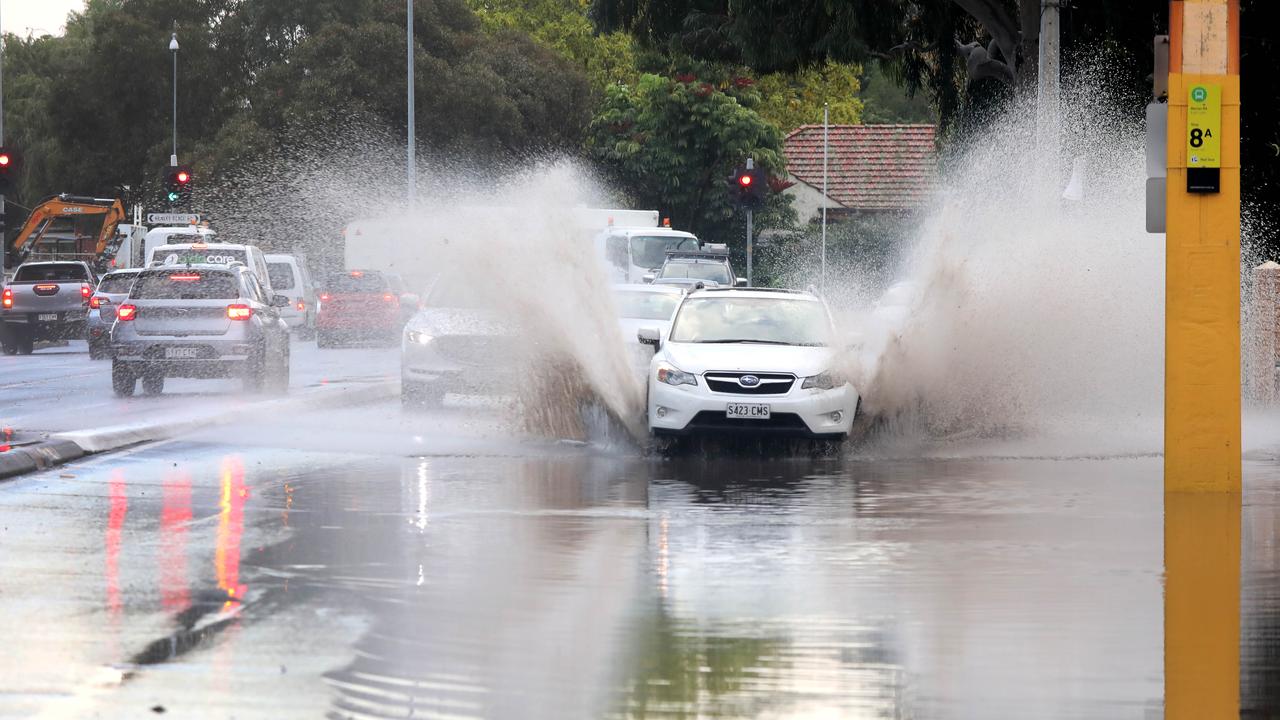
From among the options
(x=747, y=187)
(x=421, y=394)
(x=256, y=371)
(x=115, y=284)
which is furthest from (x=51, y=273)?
(x=421, y=394)

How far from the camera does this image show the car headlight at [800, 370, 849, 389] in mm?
17453

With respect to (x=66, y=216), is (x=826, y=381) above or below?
below

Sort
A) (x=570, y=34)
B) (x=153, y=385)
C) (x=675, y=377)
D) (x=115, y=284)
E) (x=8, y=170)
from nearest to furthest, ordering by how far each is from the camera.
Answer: (x=675, y=377) < (x=153, y=385) < (x=115, y=284) < (x=8, y=170) < (x=570, y=34)

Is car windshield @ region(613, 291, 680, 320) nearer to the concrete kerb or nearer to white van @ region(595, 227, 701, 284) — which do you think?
the concrete kerb

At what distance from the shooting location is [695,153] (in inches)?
2345

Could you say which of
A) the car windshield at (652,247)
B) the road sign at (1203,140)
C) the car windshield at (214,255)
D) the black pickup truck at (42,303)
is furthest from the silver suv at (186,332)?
the car windshield at (652,247)

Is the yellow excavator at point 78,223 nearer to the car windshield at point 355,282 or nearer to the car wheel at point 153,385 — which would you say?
the car windshield at point 355,282

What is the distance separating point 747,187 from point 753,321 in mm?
20882

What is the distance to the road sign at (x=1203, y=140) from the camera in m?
14.3

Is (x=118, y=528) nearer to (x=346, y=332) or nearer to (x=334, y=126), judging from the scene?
(x=346, y=332)

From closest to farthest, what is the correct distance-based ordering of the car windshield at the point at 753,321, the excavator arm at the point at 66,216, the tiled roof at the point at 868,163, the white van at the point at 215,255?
the car windshield at the point at 753,321
the white van at the point at 215,255
the excavator arm at the point at 66,216
the tiled roof at the point at 868,163

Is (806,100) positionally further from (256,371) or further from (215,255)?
(256,371)

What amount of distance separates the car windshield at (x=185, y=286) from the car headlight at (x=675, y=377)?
403 inches

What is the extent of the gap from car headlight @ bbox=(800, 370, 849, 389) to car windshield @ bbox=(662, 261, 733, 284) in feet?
77.2
